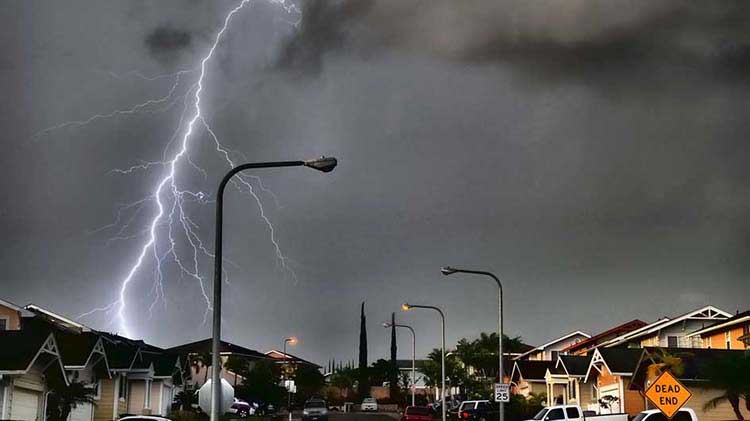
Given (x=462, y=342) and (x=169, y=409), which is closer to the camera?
(x=169, y=409)

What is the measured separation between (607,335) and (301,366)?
38.1m

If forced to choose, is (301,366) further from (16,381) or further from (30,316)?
(16,381)

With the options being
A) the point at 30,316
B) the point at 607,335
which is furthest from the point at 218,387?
the point at 607,335

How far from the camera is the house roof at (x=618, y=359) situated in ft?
195

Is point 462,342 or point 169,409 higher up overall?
point 462,342

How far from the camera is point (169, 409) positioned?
6831 cm

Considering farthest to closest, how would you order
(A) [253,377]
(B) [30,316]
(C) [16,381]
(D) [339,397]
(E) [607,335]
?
(D) [339,397] → (E) [607,335] → (A) [253,377] → (B) [30,316] → (C) [16,381]

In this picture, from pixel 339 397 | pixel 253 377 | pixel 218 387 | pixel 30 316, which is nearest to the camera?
pixel 218 387

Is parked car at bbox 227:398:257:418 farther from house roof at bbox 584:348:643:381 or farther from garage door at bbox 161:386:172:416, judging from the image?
house roof at bbox 584:348:643:381

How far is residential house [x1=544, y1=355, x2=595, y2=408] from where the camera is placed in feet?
230

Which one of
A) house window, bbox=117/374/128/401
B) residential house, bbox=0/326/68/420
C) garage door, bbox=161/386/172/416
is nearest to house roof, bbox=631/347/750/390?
house window, bbox=117/374/128/401

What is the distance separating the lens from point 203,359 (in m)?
94.3

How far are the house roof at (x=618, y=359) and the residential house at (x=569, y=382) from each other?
4.93 meters

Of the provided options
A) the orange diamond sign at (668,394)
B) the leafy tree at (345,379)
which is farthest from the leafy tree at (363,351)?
the orange diamond sign at (668,394)
